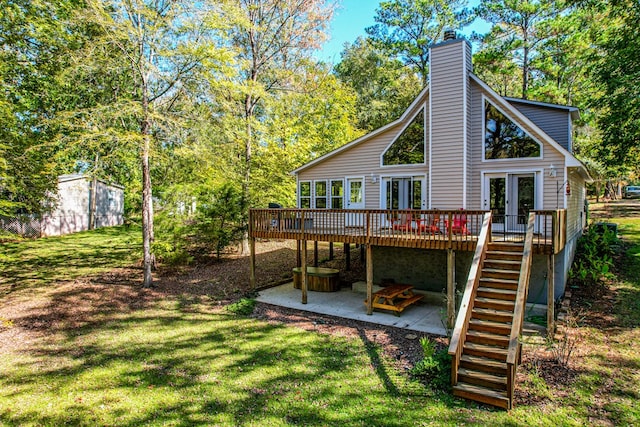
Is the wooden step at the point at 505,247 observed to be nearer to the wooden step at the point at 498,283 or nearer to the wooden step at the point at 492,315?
the wooden step at the point at 498,283

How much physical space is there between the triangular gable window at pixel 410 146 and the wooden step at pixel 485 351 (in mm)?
7301

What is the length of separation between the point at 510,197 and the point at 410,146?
142 inches

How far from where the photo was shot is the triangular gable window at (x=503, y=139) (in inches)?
430

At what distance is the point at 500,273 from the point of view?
808 cm

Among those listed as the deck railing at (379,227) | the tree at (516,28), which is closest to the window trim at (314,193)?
the deck railing at (379,227)

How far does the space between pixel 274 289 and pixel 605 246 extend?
12835 mm

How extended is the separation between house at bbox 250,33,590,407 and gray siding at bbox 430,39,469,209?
0.10 feet

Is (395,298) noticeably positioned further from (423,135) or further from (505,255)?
(423,135)

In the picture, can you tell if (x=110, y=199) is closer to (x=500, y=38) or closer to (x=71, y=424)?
(x=71, y=424)

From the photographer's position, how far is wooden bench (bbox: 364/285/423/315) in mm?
10281

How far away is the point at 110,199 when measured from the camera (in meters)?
30.0

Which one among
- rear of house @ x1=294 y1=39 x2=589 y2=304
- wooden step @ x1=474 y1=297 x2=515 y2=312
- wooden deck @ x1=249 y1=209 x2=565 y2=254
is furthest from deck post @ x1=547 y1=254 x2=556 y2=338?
rear of house @ x1=294 y1=39 x2=589 y2=304

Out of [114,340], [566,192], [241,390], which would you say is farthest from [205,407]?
[566,192]

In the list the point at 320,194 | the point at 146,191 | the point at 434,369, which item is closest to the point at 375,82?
the point at 320,194
